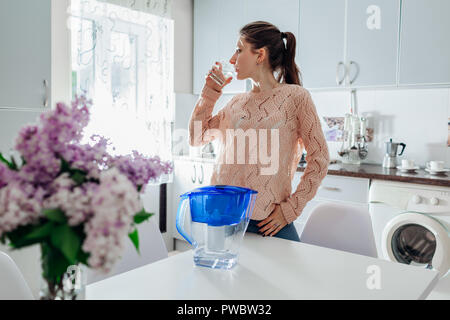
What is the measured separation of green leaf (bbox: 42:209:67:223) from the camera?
0.59 meters

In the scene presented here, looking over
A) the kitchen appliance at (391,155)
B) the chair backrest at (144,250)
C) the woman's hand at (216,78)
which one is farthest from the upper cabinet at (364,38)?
the chair backrest at (144,250)

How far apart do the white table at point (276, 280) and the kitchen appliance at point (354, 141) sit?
187cm

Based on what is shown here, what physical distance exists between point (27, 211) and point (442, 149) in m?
2.83

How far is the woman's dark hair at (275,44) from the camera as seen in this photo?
1.62m

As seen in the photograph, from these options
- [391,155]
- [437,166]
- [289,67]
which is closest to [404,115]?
[391,155]

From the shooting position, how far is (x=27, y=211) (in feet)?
1.97

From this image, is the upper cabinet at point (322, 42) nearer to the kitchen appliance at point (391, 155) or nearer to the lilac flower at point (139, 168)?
the kitchen appliance at point (391, 155)

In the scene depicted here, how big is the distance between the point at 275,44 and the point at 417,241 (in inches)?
60.3

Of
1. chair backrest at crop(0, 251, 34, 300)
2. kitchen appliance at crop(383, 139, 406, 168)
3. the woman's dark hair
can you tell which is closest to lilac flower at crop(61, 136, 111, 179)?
chair backrest at crop(0, 251, 34, 300)

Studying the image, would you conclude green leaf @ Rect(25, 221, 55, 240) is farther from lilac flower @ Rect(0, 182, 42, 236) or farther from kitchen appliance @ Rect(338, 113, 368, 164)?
kitchen appliance @ Rect(338, 113, 368, 164)

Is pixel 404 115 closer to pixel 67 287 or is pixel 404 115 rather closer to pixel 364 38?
pixel 364 38

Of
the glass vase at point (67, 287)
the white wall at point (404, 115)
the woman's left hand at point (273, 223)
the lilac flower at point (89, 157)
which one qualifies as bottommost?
the woman's left hand at point (273, 223)

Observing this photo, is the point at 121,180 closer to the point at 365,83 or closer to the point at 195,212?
the point at 195,212

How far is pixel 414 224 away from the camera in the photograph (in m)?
2.38
